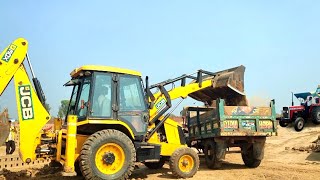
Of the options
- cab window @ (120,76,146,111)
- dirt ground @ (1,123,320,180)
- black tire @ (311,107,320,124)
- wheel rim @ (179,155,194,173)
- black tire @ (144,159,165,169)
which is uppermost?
cab window @ (120,76,146,111)

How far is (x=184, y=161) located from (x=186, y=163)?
8 cm

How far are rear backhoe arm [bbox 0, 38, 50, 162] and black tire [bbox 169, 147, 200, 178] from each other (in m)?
3.20

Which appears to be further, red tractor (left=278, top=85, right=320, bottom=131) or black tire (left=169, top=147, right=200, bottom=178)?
red tractor (left=278, top=85, right=320, bottom=131)

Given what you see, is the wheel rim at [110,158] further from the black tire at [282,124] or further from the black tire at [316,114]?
the black tire at [282,124]

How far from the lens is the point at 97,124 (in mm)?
8055

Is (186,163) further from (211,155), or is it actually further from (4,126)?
(4,126)

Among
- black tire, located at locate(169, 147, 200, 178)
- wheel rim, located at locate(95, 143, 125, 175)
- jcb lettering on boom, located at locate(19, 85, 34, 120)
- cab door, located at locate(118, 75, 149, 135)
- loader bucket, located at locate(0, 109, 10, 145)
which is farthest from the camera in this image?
loader bucket, located at locate(0, 109, 10, 145)

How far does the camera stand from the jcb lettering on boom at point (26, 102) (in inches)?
308

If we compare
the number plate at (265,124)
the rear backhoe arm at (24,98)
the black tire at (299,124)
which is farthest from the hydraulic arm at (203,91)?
the black tire at (299,124)

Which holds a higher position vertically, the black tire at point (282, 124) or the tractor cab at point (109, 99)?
the tractor cab at point (109, 99)

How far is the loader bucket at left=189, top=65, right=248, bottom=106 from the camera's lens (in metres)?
11.0

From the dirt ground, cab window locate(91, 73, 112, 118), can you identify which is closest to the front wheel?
the dirt ground

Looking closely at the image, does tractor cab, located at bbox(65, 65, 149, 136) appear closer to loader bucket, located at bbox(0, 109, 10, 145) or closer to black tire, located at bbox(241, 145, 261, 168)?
black tire, located at bbox(241, 145, 261, 168)

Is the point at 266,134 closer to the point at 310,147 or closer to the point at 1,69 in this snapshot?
the point at 310,147
